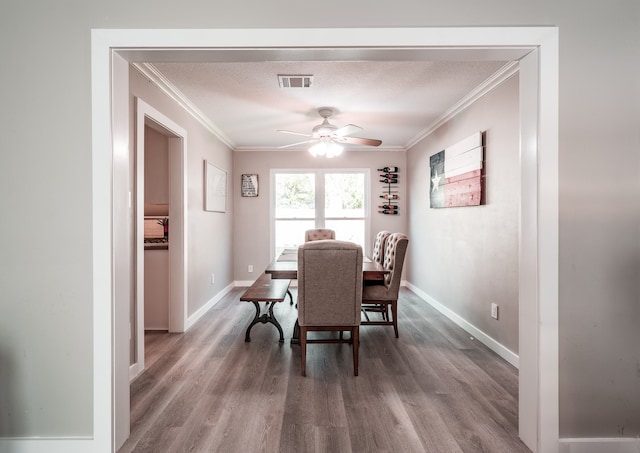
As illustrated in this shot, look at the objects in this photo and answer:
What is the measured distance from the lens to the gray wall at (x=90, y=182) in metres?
1.54

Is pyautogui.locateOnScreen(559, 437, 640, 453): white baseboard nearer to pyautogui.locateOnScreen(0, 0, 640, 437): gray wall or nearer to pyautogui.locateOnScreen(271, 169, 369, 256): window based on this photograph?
pyautogui.locateOnScreen(0, 0, 640, 437): gray wall

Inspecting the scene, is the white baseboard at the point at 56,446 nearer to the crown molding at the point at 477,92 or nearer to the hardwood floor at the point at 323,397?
the hardwood floor at the point at 323,397

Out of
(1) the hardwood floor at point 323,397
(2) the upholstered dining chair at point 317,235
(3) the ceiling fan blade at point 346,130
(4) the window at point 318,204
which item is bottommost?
(1) the hardwood floor at point 323,397

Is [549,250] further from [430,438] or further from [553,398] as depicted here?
[430,438]

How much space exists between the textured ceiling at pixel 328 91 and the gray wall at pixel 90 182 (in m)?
1.04

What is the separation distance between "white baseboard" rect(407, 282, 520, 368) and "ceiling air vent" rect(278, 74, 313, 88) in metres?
2.84

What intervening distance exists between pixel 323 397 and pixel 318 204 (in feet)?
12.6

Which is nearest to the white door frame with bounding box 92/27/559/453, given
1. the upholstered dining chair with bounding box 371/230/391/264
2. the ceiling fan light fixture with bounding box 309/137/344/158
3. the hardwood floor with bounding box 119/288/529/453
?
the hardwood floor with bounding box 119/288/529/453

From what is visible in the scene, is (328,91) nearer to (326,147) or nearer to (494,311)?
(326,147)

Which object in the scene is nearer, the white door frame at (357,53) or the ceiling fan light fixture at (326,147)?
the white door frame at (357,53)

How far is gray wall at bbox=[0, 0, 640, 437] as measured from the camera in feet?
5.05

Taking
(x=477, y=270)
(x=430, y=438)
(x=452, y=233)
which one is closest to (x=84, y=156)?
(x=430, y=438)

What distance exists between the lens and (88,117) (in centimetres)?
155

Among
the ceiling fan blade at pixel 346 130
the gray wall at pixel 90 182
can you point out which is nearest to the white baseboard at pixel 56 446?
the gray wall at pixel 90 182
